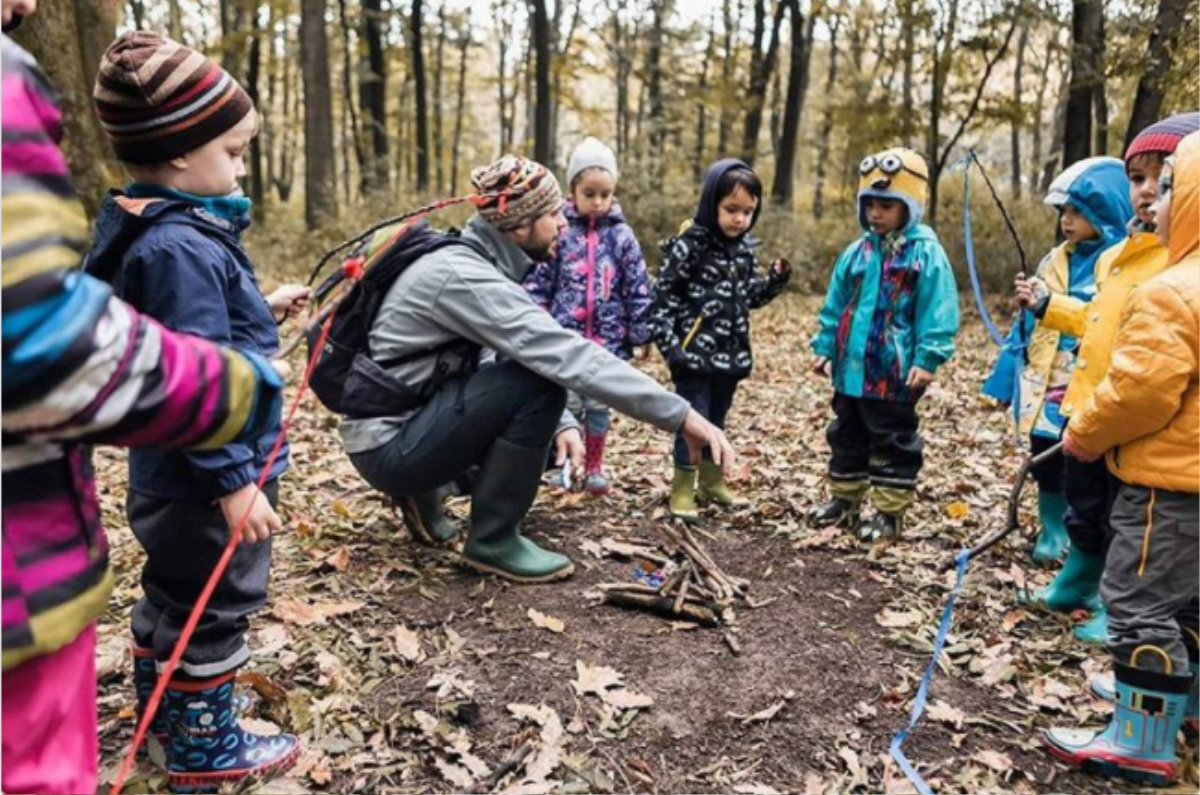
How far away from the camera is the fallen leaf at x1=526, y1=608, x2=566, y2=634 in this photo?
3434mm

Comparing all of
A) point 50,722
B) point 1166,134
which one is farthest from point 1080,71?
point 50,722

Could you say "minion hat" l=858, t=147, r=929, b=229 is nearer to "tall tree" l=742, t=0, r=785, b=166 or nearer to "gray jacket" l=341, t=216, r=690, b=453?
"gray jacket" l=341, t=216, r=690, b=453

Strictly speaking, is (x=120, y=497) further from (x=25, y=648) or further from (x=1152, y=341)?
(x=1152, y=341)

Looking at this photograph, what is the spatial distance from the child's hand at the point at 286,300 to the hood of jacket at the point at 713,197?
2.60 metres

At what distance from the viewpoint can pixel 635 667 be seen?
3.21 meters

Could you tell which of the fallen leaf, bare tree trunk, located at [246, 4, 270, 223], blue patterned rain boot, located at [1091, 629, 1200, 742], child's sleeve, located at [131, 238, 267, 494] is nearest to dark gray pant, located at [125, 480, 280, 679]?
child's sleeve, located at [131, 238, 267, 494]

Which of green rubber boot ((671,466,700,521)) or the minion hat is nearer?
the minion hat

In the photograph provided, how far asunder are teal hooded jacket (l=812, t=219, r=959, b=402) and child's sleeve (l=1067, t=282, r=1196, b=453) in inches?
60.4

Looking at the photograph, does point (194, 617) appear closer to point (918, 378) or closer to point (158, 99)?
point (158, 99)

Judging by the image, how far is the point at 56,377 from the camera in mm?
1143

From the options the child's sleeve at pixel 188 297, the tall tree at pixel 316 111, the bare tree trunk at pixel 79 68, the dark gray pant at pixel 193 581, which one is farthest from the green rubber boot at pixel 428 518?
the tall tree at pixel 316 111

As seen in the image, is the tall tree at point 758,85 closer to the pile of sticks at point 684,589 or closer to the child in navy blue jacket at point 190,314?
the pile of sticks at point 684,589

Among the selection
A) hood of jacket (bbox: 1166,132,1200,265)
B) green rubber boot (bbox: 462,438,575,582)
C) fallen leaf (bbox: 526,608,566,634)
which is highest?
hood of jacket (bbox: 1166,132,1200,265)

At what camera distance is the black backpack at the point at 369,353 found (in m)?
3.66
